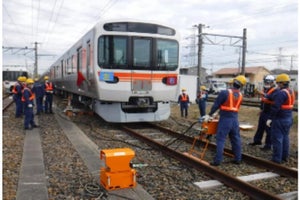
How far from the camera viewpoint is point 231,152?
7168 millimetres

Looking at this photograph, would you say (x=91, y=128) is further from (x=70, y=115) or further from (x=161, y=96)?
(x=70, y=115)

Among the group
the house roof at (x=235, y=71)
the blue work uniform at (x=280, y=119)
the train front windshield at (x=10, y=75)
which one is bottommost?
the blue work uniform at (x=280, y=119)

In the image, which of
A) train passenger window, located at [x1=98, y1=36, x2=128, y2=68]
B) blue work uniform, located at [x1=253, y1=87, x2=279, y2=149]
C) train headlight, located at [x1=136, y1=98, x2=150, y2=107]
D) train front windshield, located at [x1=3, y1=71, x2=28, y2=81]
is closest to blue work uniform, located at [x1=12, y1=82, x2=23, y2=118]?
train passenger window, located at [x1=98, y1=36, x2=128, y2=68]

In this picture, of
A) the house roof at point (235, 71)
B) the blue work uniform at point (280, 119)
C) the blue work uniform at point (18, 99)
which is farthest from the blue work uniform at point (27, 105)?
the house roof at point (235, 71)

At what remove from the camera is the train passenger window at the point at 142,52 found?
33.0ft

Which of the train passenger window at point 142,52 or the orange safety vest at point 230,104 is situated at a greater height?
the train passenger window at point 142,52

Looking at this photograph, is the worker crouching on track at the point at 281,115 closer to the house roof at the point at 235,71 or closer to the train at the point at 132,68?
the train at the point at 132,68

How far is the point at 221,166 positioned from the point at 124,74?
185 inches

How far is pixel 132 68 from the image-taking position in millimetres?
10031

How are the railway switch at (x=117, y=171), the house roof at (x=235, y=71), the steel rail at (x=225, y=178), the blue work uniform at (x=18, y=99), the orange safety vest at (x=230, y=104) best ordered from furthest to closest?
the house roof at (x=235, y=71)
the blue work uniform at (x=18, y=99)
the orange safety vest at (x=230, y=104)
the railway switch at (x=117, y=171)
the steel rail at (x=225, y=178)

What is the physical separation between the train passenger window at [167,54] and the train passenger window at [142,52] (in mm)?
300

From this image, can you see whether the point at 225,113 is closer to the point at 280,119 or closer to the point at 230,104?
the point at 230,104

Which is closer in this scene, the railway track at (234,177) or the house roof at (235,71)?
the railway track at (234,177)

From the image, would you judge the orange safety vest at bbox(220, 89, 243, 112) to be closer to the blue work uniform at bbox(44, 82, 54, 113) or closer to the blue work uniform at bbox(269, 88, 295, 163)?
the blue work uniform at bbox(269, 88, 295, 163)
